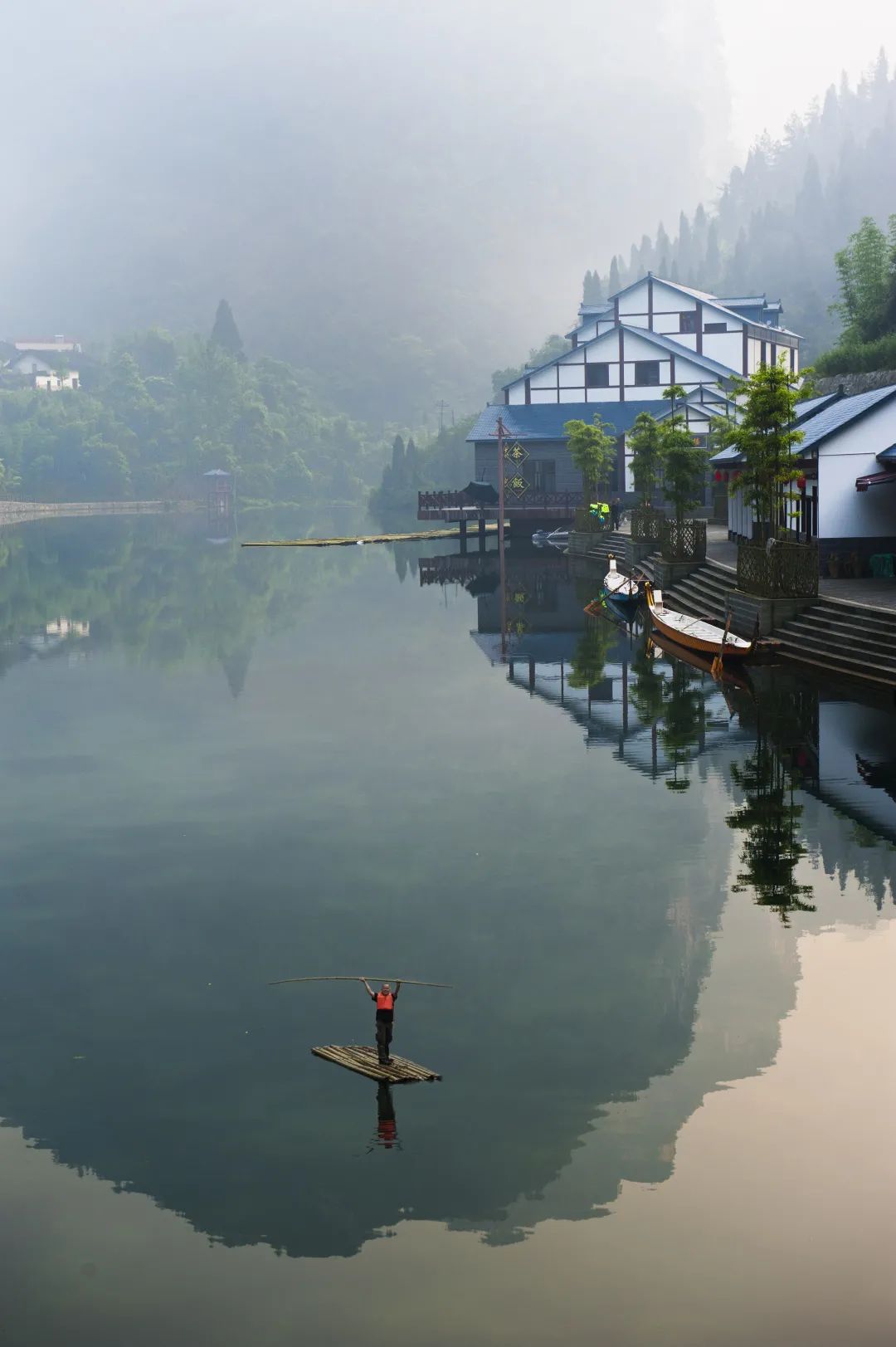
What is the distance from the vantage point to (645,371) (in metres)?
86.0

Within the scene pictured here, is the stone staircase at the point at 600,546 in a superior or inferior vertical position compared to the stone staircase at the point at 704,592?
superior

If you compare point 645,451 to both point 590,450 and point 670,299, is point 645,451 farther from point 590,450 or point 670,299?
point 670,299

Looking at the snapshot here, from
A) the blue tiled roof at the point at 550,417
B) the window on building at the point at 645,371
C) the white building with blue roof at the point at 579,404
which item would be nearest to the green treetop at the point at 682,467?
the white building with blue roof at the point at 579,404

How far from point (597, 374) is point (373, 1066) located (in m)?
77.5

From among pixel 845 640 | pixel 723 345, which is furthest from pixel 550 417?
pixel 845 640

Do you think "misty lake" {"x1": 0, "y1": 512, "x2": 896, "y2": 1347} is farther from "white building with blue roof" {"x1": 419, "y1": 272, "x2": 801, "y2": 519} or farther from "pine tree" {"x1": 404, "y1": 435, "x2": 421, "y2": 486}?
"pine tree" {"x1": 404, "y1": 435, "x2": 421, "y2": 486}

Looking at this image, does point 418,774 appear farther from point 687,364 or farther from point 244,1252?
point 687,364

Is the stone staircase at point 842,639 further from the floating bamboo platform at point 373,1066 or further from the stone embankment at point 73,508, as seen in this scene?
the stone embankment at point 73,508

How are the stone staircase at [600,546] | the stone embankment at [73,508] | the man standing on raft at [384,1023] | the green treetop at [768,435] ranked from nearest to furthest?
the man standing on raft at [384,1023] < the green treetop at [768,435] < the stone staircase at [600,546] < the stone embankment at [73,508]

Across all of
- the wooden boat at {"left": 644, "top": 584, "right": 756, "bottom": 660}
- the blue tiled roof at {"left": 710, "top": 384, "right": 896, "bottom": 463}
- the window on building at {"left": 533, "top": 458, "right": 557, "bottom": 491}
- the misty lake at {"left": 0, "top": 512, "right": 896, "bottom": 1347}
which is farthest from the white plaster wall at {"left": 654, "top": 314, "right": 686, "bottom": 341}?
the misty lake at {"left": 0, "top": 512, "right": 896, "bottom": 1347}

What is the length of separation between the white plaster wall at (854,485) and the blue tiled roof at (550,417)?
4407 centimetres

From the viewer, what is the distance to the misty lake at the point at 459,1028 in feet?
32.3

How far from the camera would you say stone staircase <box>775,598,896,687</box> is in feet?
96.7

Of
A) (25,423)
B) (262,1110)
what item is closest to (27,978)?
(262,1110)
